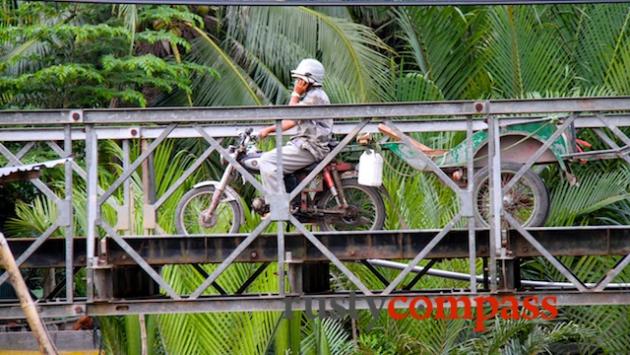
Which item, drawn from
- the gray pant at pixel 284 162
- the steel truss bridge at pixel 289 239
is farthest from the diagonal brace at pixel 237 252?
the gray pant at pixel 284 162

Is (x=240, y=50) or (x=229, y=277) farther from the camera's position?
(x=240, y=50)

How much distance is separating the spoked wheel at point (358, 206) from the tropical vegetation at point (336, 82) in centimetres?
216

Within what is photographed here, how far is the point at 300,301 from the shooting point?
1077cm

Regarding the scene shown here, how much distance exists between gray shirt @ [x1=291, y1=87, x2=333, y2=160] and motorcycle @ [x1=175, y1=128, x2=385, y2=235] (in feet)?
0.62

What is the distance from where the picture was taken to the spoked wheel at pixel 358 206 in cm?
1152

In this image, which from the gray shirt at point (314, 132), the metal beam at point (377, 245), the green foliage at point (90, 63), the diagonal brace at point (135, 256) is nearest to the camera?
the diagonal brace at point (135, 256)

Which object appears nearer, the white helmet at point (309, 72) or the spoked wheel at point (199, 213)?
the white helmet at point (309, 72)

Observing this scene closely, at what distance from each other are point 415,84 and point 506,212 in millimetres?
7855

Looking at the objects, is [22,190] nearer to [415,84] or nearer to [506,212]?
[415,84]

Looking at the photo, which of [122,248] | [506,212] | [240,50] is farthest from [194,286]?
[240,50]

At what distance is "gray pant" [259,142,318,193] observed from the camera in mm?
11078

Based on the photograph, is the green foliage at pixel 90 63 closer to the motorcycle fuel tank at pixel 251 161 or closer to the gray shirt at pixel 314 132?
the motorcycle fuel tank at pixel 251 161

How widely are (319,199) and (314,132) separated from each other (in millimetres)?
660

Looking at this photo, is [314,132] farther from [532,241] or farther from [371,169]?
[532,241]
